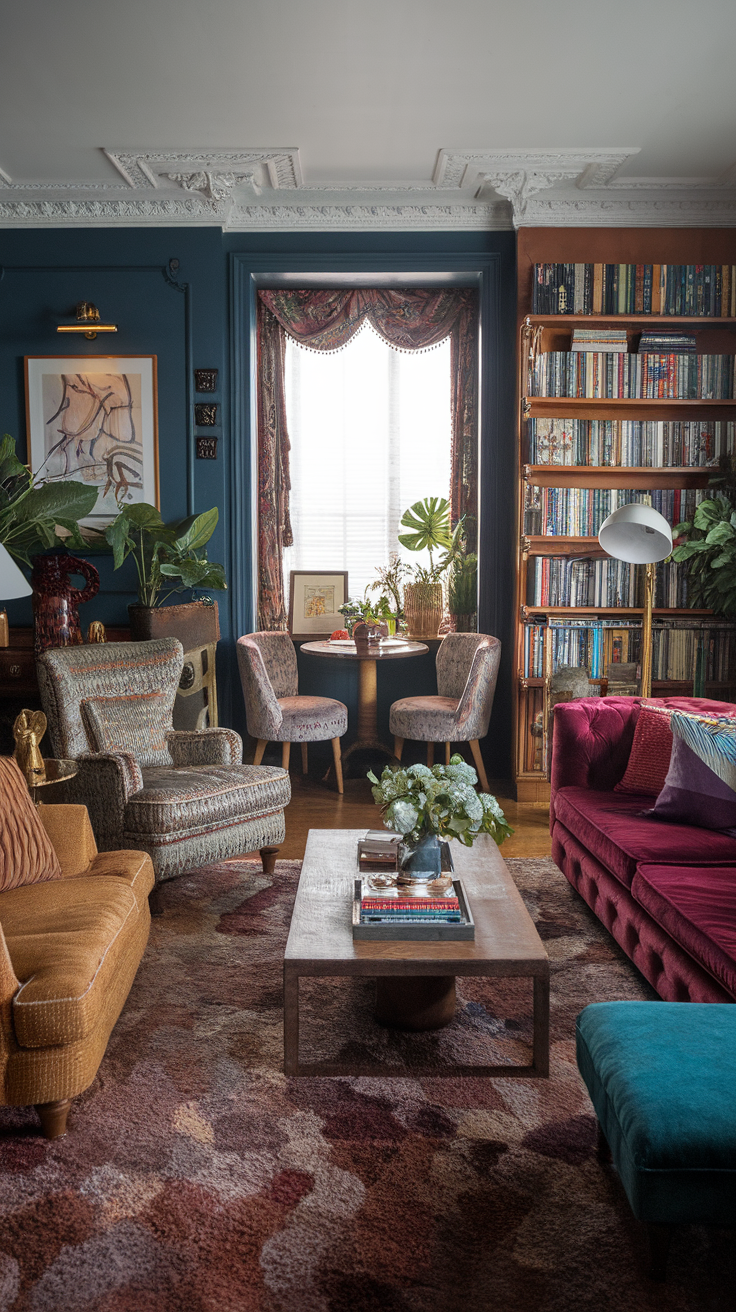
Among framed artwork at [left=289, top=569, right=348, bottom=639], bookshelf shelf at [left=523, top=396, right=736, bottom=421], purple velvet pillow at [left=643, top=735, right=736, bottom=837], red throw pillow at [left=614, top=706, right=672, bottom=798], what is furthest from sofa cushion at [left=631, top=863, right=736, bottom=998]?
framed artwork at [left=289, top=569, right=348, bottom=639]

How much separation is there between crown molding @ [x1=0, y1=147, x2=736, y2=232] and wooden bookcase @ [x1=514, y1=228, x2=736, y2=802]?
98mm

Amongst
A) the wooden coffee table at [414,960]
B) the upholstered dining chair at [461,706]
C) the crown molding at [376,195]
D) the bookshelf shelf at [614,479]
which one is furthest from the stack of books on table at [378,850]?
the crown molding at [376,195]

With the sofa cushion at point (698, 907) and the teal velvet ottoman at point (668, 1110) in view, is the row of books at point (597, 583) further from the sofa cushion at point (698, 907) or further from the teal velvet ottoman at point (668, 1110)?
the teal velvet ottoman at point (668, 1110)

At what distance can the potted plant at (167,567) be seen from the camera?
4727 millimetres

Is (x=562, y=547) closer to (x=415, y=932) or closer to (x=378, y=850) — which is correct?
(x=378, y=850)

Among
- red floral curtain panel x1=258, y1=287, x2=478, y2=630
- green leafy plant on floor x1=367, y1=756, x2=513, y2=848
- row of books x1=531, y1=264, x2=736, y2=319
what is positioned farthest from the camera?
red floral curtain panel x1=258, y1=287, x2=478, y2=630

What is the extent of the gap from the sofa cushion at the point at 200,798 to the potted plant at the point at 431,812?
3.32 ft

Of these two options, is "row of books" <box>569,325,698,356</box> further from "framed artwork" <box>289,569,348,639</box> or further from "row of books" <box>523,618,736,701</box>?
"framed artwork" <box>289,569,348,639</box>

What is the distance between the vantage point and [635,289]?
4895 mm

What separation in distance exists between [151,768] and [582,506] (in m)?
2.75

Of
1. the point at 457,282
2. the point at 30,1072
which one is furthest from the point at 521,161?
the point at 30,1072

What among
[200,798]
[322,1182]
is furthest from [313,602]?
[322,1182]

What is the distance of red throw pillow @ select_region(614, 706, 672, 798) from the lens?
132 inches

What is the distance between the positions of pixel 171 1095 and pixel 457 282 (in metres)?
4.68
